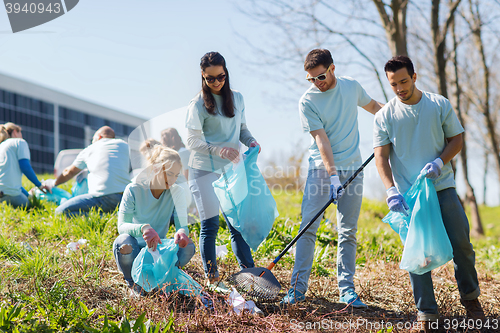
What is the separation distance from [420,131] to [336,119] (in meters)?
0.72

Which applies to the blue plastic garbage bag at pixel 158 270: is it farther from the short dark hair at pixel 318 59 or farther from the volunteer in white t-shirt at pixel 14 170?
the volunteer in white t-shirt at pixel 14 170

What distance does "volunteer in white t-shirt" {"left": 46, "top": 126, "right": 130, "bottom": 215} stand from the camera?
16.0ft

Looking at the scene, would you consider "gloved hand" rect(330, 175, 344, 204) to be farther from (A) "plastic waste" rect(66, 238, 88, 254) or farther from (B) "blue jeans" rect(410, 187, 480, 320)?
(A) "plastic waste" rect(66, 238, 88, 254)

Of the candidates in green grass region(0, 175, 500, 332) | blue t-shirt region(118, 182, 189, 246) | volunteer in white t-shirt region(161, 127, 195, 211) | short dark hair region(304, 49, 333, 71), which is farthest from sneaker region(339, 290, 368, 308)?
short dark hair region(304, 49, 333, 71)

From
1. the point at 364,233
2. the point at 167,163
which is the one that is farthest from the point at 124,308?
the point at 364,233

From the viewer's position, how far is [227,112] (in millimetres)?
3211

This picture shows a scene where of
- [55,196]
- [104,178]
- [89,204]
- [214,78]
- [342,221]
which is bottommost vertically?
[55,196]

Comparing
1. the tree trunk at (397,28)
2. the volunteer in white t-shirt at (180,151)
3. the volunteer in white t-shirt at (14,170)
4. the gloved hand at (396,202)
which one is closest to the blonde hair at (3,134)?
the volunteer in white t-shirt at (14,170)

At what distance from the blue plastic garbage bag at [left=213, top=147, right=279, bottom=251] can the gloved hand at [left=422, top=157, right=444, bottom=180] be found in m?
1.21

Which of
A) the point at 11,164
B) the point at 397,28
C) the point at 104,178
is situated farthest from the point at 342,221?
the point at 397,28

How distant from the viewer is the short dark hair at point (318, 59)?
3086 millimetres

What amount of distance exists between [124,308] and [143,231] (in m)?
0.53

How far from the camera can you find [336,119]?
324 cm

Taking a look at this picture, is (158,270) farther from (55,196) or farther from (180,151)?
(55,196)
